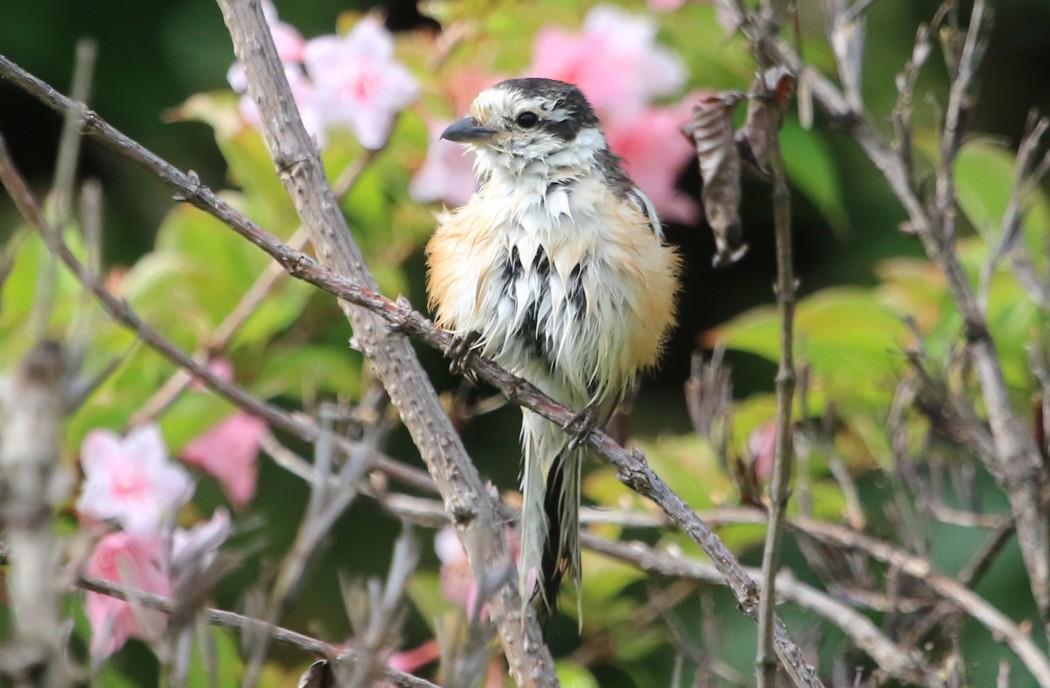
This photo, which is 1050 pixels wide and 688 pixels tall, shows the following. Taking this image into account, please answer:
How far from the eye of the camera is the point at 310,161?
1.88m

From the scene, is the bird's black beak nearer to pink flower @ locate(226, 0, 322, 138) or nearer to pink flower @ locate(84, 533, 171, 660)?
pink flower @ locate(226, 0, 322, 138)

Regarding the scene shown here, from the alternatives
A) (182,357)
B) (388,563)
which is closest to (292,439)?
(388,563)

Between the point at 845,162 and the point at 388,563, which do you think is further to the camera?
the point at 845,162

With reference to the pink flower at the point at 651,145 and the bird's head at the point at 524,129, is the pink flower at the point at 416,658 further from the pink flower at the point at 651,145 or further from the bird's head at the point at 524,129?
the pink flower at the point at 651,145

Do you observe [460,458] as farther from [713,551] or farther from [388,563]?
[388,563]

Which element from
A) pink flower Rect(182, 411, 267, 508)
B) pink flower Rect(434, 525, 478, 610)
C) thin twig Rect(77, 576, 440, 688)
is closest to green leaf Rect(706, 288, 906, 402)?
pink flower Rect(434, 525, 478, 610)

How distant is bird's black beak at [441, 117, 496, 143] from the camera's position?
8.19 feet

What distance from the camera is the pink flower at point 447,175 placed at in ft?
9.26

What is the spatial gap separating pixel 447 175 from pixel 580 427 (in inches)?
39.2

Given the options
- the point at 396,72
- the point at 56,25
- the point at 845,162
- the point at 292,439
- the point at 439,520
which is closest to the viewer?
the point at 439,520

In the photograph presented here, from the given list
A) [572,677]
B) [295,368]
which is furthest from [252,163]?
[572,677]

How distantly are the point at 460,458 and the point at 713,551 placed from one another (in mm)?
461

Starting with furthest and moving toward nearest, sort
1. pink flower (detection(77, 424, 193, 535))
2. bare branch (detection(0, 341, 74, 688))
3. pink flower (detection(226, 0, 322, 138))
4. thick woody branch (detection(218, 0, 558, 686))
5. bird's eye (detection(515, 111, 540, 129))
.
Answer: pink flower (detection(226, 0, 322, 138))
bird's eye (detection(515, 111, 540, 129))
pink flower (detection(77, 424, 193, 535))
thick woody branch (detection(218, 0, 558, 686))
bare branch (detection(0, 341, 74, 688))

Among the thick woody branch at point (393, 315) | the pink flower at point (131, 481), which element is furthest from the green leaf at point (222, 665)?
the thick woody branch at point (393, 315)
